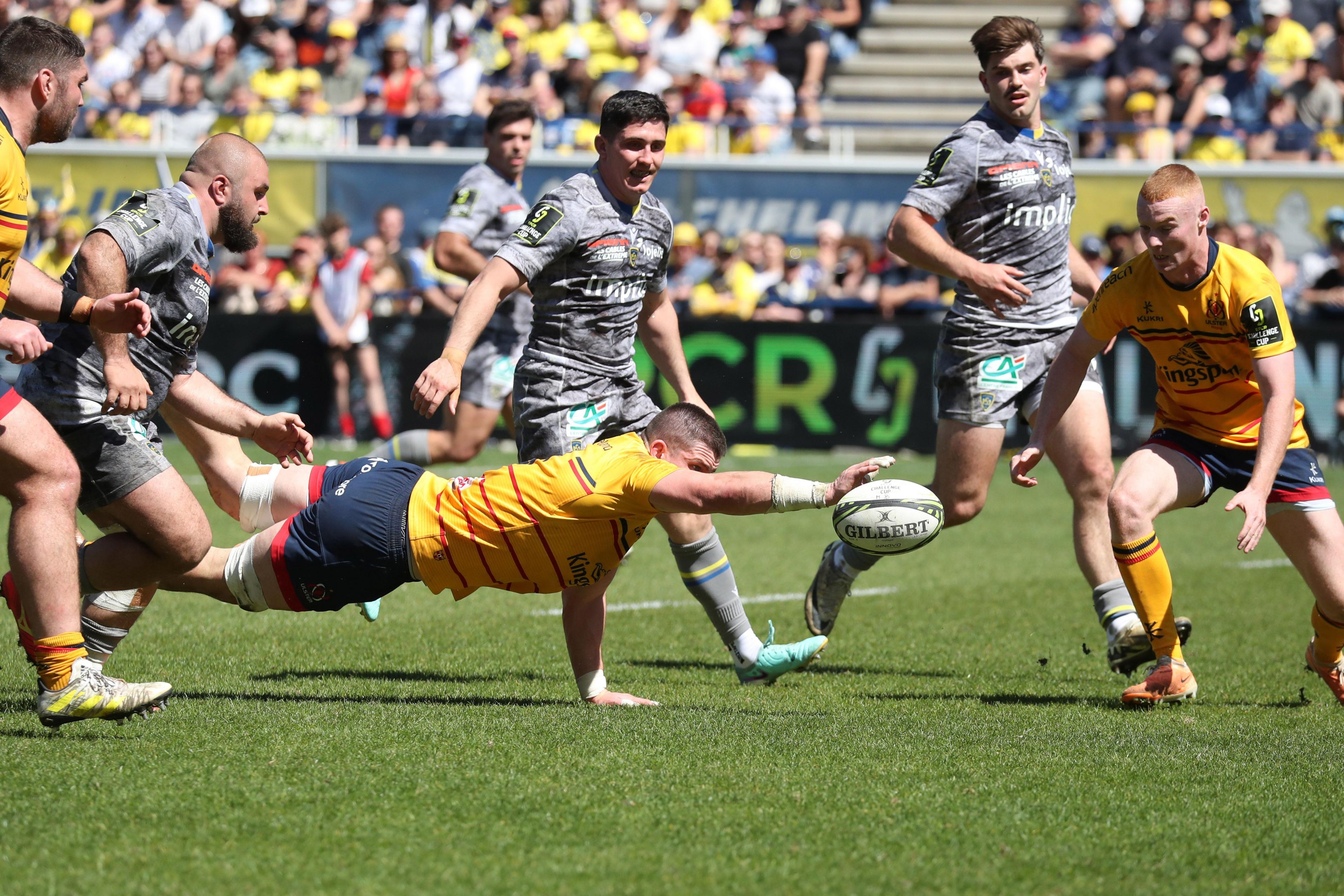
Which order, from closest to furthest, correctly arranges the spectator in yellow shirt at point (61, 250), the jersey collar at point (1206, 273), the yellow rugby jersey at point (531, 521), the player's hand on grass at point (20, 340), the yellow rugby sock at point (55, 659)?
the player's hand on grass at point (20, 340) < the yellow rugby sock at point (55, 659) < the yellow rugby jersey at point (531, 521) < the jersey collar at point (1206, 273) < the spectator in yellow shirt at point (61, 250)

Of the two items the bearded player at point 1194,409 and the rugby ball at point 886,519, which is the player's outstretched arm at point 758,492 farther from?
the bearded player at point 1194,409

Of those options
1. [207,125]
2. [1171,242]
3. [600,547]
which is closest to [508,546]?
[600,547]

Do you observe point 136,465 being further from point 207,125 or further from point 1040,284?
point 207,125

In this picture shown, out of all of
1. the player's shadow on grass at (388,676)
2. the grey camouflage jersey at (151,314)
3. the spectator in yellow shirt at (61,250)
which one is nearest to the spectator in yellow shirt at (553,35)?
the spectator in yellow shirt at (61,250)

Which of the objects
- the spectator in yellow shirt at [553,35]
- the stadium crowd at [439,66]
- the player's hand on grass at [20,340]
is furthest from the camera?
the spectator in yellow shirt at [553,35]

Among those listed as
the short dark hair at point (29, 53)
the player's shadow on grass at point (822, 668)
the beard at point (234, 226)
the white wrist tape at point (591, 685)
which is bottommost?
the player's shadow on grass at point (822, 668)

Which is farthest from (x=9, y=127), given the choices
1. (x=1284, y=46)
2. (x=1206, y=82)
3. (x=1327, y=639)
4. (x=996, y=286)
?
(x=1284, y=46)

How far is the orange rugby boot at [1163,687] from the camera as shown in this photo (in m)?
5.97

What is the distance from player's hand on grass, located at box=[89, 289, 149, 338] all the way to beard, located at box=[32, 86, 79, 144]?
600mm

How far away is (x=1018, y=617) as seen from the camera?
8.32m

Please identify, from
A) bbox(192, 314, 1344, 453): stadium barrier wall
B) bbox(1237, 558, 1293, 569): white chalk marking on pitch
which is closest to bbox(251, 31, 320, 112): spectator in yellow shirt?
bbox(192, 314, 1344, 453): stadium barrier wall

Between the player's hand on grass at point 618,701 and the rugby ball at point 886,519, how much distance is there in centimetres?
117

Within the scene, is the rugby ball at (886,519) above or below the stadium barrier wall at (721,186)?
below

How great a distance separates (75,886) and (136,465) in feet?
6.59
